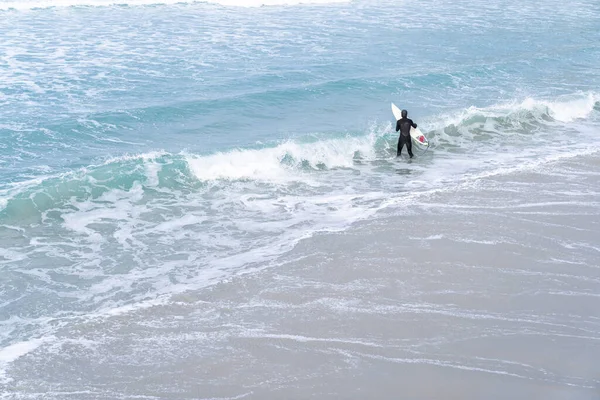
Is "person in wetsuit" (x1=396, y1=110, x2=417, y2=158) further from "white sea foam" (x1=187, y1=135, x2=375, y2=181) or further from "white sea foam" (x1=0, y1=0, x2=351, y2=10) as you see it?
"white sea foam" (x1=0, y1=0, x2=351, y2=10)

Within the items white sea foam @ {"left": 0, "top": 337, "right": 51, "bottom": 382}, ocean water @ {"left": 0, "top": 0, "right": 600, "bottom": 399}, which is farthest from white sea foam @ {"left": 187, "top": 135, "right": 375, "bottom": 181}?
white sea foam @ {"left": 0, "top": 337, "right": 51, "bottom": 382}

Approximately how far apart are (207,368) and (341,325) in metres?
1.73

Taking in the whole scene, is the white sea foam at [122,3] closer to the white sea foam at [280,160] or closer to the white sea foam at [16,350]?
the white sea foam at [280,160]

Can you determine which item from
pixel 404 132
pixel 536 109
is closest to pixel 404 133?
pixel 404 132

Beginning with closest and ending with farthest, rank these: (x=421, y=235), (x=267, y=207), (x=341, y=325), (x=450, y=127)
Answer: (x=341, y=325), (x=421, y=235), (x=267, y=207), (x=450, y=127)

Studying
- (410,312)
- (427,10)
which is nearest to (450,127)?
(410,312)

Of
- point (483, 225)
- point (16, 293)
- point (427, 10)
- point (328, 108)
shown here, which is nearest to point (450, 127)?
point (328, 108)

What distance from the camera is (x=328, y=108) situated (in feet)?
65.5

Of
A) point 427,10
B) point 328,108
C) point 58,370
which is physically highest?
point 427,10

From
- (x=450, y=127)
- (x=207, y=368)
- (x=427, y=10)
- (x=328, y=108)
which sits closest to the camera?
(x=207, y=368)

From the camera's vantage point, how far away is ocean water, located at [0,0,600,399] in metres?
7.85

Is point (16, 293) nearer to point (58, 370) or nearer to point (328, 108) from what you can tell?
point (58, 370)

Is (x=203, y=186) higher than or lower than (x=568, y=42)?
lower

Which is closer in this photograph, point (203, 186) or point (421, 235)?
point (421, 235)
